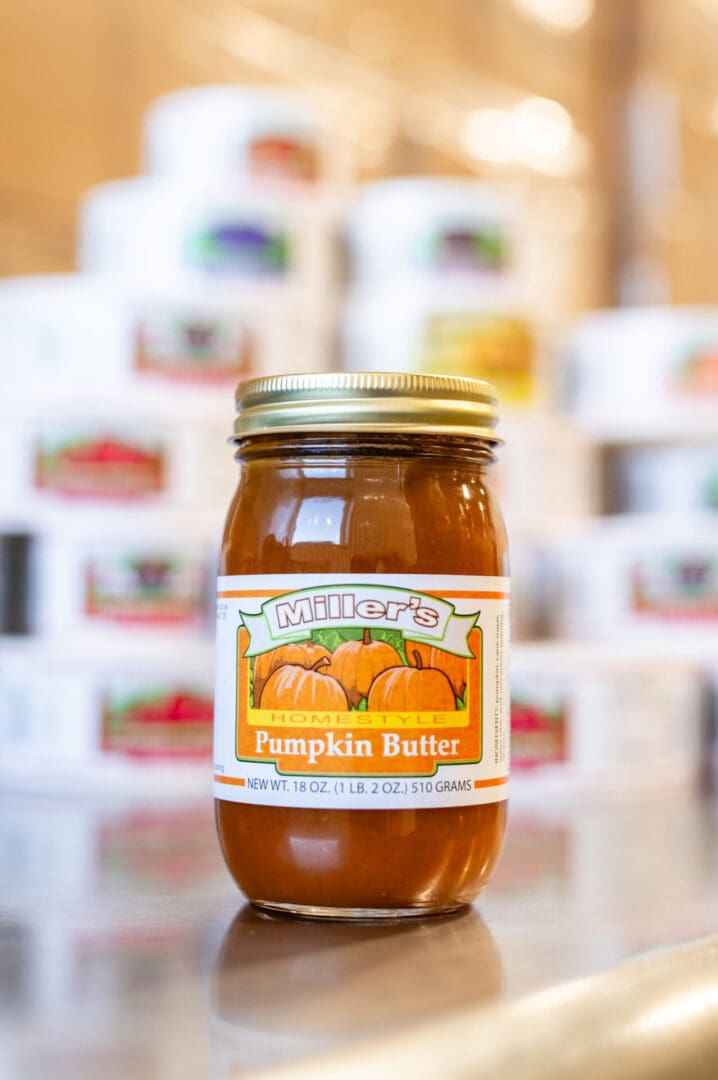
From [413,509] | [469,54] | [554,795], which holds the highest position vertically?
[469,54]

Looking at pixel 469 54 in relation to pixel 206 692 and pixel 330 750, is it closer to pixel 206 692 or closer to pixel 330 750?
pixel 206 692

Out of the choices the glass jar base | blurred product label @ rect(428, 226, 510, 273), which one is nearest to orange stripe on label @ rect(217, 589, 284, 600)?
the glass jar base

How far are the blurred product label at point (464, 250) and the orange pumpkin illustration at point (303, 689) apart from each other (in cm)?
86

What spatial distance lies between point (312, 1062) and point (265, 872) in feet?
0.72

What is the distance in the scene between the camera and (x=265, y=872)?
654mm

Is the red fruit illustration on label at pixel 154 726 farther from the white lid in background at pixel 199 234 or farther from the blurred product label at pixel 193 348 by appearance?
the white lid in background at pixel 199 234

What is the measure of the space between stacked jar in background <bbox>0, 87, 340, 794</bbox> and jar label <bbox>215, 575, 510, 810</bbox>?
0.55 meters

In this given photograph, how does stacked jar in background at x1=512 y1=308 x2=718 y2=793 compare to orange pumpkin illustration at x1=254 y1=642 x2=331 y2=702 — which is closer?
orange pumpkin illustration at x1=254 y1=642 x2=331 y2=702

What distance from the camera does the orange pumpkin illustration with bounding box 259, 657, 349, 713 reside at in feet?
2.05

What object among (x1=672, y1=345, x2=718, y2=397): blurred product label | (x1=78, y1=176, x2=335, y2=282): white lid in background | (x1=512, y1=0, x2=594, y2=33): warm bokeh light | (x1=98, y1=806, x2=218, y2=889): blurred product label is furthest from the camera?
(x1=512, y1=0, x2=594, y2=33): warm bokeh light

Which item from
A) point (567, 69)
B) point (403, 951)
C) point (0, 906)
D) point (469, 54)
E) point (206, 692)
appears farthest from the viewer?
point (567, 69)

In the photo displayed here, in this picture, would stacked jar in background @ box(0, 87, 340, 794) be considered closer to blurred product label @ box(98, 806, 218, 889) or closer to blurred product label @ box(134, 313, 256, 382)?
blurred product label @ box(134, 313, 256, 382)

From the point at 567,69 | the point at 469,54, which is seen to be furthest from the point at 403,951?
the point at 567,69

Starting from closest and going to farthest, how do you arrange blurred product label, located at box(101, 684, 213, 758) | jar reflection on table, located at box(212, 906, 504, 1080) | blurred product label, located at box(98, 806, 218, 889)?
jar reflection on table, located at box(212, 906, 504, 1080)
blurred product label, located at box(98, 806, 218, 889)
blurred product label, located at box(101, 684, 213, 758)
